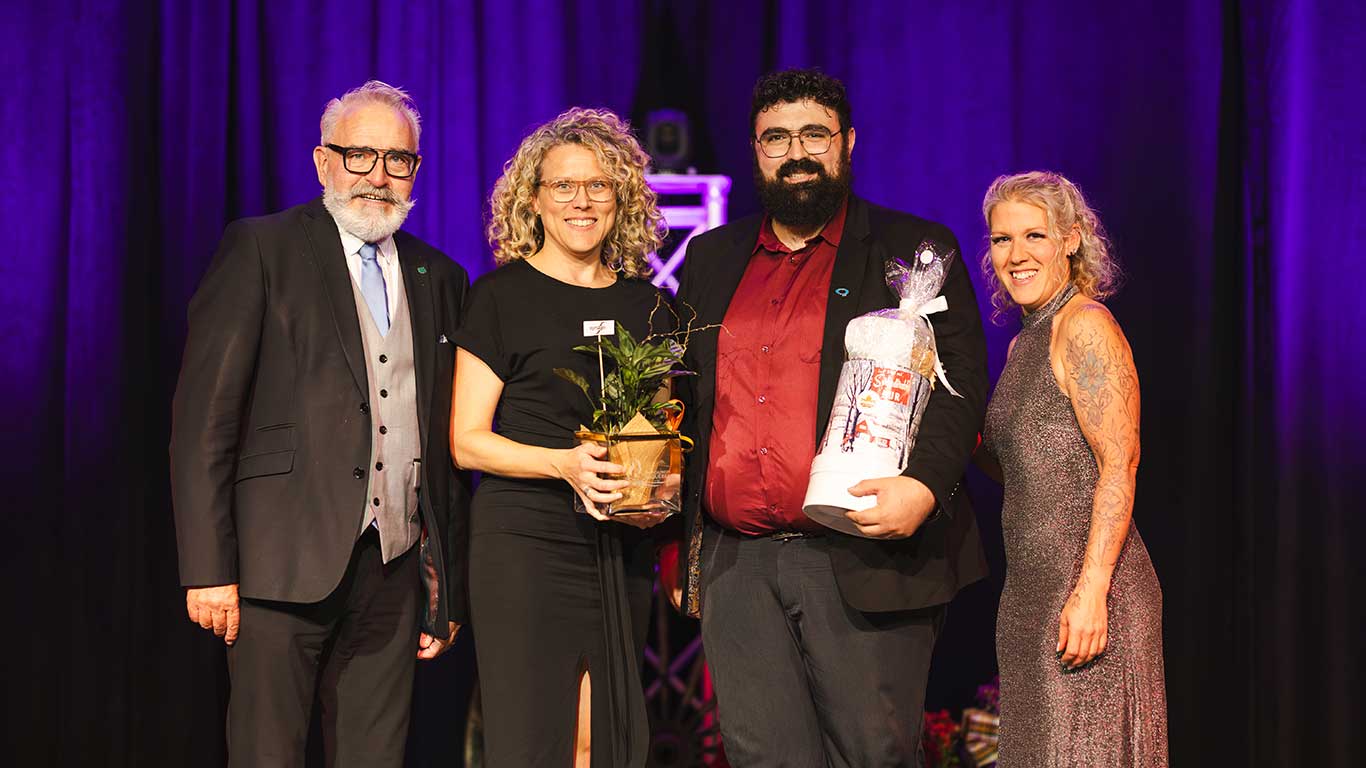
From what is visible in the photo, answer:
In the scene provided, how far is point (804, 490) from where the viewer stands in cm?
238

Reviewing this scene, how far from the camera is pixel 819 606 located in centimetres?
238

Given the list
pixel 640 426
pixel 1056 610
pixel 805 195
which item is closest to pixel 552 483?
pixel 640 426

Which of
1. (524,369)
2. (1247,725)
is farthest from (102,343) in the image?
(1247,725)

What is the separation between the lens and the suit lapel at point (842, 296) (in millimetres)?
2381

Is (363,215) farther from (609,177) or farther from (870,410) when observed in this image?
(870,410)

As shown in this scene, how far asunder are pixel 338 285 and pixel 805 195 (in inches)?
41.8

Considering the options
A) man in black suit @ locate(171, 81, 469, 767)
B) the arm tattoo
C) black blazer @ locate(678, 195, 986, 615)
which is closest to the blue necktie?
man in black suit @ locate(171, 81, 469, 767)

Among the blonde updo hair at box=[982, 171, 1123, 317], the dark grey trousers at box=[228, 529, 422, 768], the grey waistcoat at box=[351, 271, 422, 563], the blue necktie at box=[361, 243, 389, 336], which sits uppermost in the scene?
the blonde updo hair at box=[982, 171, 1123, 317]

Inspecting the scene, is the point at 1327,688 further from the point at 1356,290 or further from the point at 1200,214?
the point at 1200,214

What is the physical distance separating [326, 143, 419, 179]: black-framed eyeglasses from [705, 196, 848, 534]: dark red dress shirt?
0.87 m

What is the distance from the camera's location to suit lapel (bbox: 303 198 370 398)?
8.41 feet

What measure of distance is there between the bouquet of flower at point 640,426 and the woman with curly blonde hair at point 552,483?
51 millimetres

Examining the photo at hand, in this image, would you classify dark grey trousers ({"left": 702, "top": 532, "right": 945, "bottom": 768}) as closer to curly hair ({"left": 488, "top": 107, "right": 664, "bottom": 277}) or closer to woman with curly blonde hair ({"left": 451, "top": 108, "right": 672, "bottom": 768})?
woman with curly blonde hair ({"left": 451, "top": 108, "right": 672, "bottom": 768})

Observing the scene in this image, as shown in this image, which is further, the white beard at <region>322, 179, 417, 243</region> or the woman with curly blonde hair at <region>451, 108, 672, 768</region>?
the white beard at <region>322, 179, 417, 243</region>
